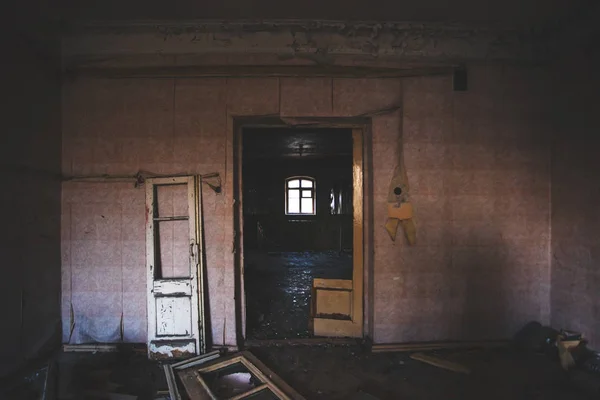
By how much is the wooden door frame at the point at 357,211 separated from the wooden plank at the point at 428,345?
21 centimetres

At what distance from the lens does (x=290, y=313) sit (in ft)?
17.4

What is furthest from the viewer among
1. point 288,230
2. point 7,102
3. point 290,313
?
point 288,230

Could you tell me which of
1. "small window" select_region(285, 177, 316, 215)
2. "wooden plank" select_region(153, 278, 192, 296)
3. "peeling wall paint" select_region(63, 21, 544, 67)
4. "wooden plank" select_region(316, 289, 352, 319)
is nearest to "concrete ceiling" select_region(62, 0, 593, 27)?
"peeling wall paint" select_region(63, 21, 544, 67)

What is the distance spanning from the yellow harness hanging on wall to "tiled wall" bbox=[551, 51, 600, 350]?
160 cm

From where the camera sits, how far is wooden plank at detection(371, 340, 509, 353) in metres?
3.97

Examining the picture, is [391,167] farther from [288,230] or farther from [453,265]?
[288,230]

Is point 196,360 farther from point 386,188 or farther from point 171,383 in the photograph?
point 386,188

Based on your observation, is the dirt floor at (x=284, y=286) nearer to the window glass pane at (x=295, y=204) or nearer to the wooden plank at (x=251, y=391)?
the wooden plank at (x=251, y=391)

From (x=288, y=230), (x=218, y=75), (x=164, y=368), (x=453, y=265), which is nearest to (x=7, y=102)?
(x=218, y=75)

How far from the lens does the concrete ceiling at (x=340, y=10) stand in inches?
136

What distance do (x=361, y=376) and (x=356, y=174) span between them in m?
2.13

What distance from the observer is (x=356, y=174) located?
167 inches

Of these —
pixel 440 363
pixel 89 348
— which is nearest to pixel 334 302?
pixel 440 363

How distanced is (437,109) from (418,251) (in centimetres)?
158
